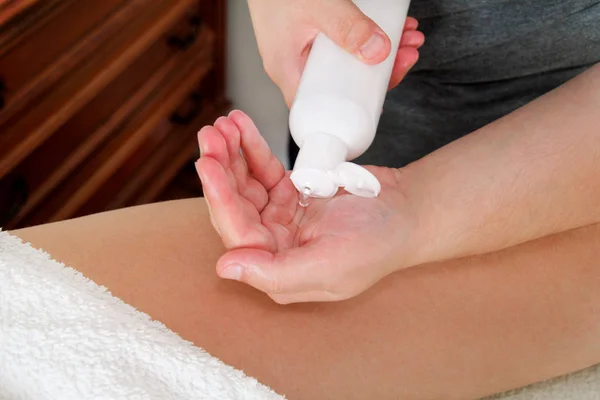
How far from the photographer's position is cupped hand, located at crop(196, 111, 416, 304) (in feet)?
1.55

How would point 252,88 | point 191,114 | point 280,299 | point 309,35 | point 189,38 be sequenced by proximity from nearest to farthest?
1. point 280,299
2. point 309,35
3. point 189,38
4. point 191,114
5. point 252,88

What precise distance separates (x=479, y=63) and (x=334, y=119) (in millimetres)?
392

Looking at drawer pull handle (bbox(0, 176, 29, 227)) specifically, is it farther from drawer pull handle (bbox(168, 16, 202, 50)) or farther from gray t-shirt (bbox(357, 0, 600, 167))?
gray t-shirt (bbox(357, 0, 600, 167))

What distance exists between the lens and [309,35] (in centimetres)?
64

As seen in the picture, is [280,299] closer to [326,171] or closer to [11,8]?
[326,171]

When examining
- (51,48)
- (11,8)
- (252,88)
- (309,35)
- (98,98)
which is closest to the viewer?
(309,35)

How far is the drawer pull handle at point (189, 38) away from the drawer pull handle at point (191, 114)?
138 millimetres

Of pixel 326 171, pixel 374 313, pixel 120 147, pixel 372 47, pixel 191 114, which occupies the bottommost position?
pixel 374 313

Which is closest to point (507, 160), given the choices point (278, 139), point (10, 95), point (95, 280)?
point (95, 280)

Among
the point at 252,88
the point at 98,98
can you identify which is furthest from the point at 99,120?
the point at 252,88

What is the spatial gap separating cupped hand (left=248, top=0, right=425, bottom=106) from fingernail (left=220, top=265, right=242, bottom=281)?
0.23 meters

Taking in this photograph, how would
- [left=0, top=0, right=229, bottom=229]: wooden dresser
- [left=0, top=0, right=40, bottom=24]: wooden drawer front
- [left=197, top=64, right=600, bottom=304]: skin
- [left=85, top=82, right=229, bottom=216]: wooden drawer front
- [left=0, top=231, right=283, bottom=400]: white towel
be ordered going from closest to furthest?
[left=0, top=231, right=283, bottom=400]: white towel < [left=197, top=64, right=600, bottom=304]: skin < [left=0, top=0, right=40, bottom=24]: wooden drawer front < [left=0, top=0, right=229, bottom=229]: wooden dresser < [left=85, top=82, right=229, bottom=216]: wooden drawer front

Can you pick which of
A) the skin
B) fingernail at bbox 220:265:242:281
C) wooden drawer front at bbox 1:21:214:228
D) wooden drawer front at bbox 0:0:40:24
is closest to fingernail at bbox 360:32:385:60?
the skin

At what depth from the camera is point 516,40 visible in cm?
79
